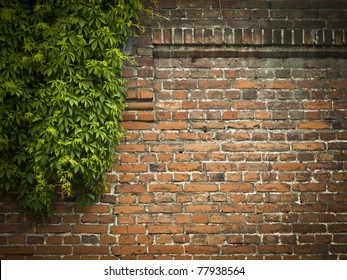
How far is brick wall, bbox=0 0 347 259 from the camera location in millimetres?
4133

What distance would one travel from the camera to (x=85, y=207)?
4125mm

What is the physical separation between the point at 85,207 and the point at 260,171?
1.55 m

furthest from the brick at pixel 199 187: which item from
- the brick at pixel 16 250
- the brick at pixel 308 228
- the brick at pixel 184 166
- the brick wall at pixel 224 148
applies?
the brick at pixel 16 250

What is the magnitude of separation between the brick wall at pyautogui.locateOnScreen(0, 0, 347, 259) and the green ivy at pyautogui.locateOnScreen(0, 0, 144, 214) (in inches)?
9.7

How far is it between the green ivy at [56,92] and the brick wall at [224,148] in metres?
0.25

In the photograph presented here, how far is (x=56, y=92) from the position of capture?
390 centimetres

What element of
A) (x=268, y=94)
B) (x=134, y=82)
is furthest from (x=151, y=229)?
(x=268, y=94)

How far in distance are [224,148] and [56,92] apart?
4.92 ft

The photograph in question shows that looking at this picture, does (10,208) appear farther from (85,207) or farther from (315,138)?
(315,138)

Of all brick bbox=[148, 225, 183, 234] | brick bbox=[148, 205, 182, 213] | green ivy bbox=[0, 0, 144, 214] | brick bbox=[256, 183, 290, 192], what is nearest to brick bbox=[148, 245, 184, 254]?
brick bbox=[148, 225, 183, 234]

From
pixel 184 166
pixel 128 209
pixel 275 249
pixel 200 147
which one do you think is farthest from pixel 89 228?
pixel 275 249

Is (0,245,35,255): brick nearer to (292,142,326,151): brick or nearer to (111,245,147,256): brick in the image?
(111,245,147,256): brick

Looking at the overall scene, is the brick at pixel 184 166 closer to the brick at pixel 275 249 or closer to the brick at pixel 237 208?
the brick at pixel 237 208

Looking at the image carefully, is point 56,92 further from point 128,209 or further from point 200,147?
point 200,147
